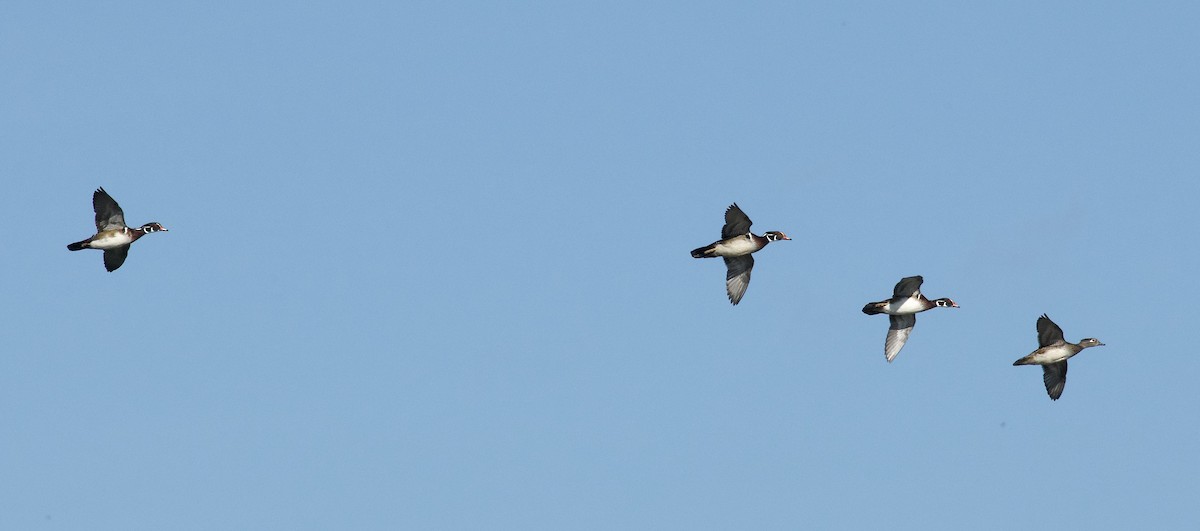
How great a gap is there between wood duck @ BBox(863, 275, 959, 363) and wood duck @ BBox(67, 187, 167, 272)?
31.9 m

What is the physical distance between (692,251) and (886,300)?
904 cm

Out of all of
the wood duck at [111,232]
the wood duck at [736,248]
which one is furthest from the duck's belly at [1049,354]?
the wood duck at [111,232]

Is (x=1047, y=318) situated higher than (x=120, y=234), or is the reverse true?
(x=120, y=234)

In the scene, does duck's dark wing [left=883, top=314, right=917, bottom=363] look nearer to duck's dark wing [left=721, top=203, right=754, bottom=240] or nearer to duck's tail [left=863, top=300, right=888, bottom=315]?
duck's tail [left=863, top=300, right=888, bottom=315]

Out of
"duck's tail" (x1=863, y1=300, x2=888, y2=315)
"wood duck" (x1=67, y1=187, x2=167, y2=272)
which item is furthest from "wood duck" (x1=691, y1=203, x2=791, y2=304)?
"wood duck" (x1=67, y1=187, x2=167, y2=272)

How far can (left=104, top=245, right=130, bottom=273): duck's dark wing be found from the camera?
110500 mm

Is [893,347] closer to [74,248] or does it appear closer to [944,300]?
[944,300]

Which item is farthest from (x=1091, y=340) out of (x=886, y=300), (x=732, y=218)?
(x=732, y=218)

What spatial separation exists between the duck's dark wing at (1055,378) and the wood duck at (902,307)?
5103mm

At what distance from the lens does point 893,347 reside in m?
113

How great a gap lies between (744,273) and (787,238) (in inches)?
104

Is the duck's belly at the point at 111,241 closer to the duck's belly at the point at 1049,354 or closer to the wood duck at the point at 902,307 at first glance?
the wood duck at the point at 902,307

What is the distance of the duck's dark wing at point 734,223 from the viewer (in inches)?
4291

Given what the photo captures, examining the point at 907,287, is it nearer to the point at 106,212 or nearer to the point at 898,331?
the point at 898,331
